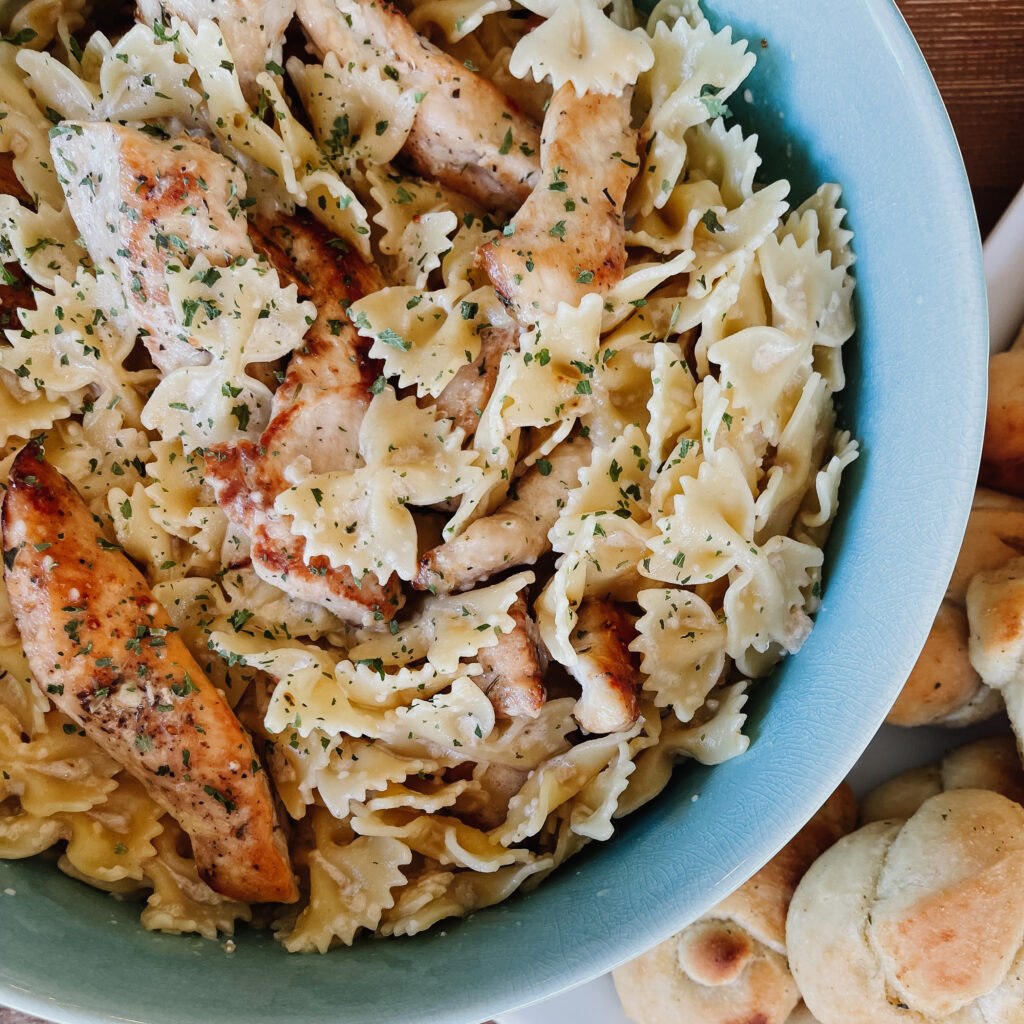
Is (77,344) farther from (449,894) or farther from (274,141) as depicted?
(449,894)

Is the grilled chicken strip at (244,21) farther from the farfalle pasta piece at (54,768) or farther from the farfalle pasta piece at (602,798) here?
the farfalle pasta piece at (602,798)

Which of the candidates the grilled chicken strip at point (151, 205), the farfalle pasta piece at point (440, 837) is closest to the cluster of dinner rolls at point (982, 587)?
the farfalle pasta piece at point (440, 837)

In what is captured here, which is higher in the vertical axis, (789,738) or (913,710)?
(789,738)

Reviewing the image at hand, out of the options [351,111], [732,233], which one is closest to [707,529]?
[732,233]

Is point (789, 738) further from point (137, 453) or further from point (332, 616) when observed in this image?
point (137, 453)

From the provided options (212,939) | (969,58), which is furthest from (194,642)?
(969,58)
